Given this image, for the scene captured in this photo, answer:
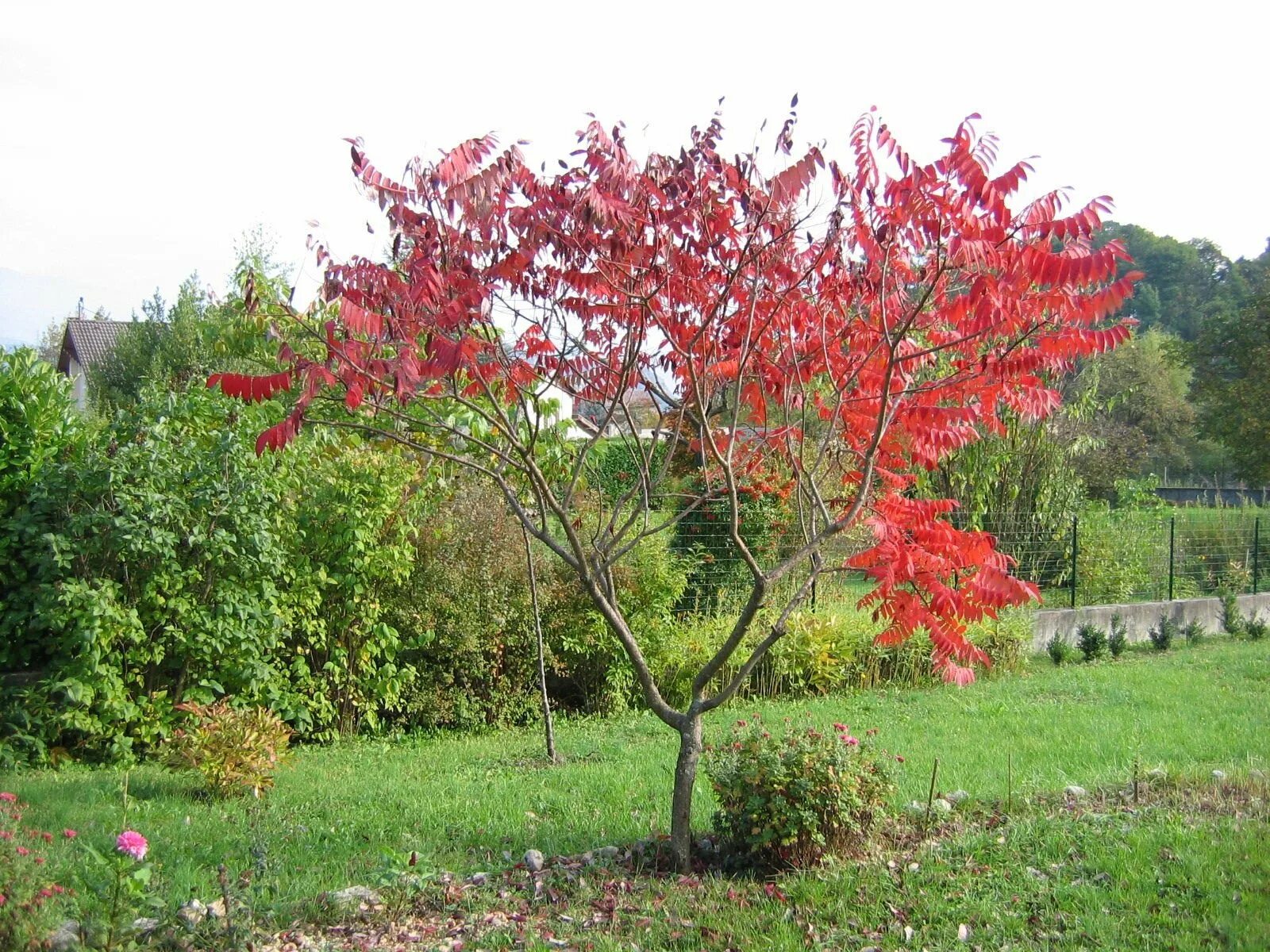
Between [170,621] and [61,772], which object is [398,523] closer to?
[170,621]

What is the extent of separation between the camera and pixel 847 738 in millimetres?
5117

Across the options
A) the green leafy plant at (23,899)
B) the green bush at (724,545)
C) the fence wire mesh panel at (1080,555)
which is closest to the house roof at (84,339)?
the green bush at (724,545)

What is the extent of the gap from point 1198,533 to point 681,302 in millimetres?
15011

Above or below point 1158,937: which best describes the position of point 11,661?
above

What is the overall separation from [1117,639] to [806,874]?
918 cm

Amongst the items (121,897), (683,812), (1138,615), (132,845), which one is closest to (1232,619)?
(1138,615)

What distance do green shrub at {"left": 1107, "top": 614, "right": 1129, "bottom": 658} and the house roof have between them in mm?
37271

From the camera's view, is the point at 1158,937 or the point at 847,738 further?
the point at 847,738

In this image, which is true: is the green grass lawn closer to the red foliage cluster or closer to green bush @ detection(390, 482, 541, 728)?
green bush @ detection(390, 482, 541, 728)

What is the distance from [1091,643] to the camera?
11992mm

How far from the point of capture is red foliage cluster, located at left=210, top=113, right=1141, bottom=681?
14.8 feet

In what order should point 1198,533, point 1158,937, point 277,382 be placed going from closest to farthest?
point 1158,937, point 277,382, point 1198,533

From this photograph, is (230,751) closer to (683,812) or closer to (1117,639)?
(683,812)

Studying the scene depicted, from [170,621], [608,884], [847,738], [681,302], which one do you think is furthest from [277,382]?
[170,621]
